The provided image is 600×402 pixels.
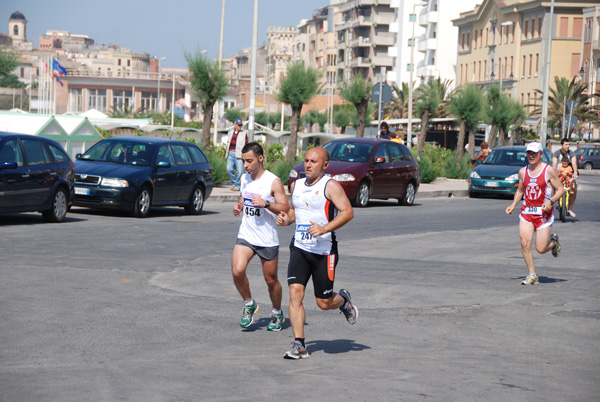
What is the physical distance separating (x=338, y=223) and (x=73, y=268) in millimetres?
5412

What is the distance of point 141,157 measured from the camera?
830 inches

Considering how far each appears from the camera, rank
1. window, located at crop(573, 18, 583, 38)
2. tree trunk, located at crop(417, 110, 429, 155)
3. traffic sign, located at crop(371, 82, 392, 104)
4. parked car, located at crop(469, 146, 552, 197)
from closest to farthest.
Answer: parked car, located at crop(469, 146, 552, 197) → traffic sign, located at crop(371, 82, 392, 104) → tree trunk, located at crop(417, 110, 429, 155) → window, located at crop(573, 18, 583, 38)

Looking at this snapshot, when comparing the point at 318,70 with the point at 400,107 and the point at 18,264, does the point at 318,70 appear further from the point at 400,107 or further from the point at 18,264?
the point at 400,107

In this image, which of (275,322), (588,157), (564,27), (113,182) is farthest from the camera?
(564,27)

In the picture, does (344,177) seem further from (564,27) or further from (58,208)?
(564,27)

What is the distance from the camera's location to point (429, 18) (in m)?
118

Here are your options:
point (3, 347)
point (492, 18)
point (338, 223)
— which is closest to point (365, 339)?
point (338, 223)

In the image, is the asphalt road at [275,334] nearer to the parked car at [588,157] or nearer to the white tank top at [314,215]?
the white tank top at [314,215]

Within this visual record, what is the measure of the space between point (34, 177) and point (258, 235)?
31.0 feet

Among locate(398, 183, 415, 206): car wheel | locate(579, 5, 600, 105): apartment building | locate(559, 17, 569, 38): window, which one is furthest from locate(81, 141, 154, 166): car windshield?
locate(559, 17, 569, 38): window

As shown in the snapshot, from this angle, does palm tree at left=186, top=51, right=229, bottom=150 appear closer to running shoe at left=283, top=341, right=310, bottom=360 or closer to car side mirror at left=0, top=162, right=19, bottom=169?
car side mirror at left=0, top=162, right=19, bottom=169

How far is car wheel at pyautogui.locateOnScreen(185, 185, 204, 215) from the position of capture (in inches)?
871

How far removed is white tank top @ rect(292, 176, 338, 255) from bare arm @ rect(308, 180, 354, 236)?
0.05 metres

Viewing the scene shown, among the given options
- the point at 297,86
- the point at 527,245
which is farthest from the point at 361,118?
the point at 527,245
